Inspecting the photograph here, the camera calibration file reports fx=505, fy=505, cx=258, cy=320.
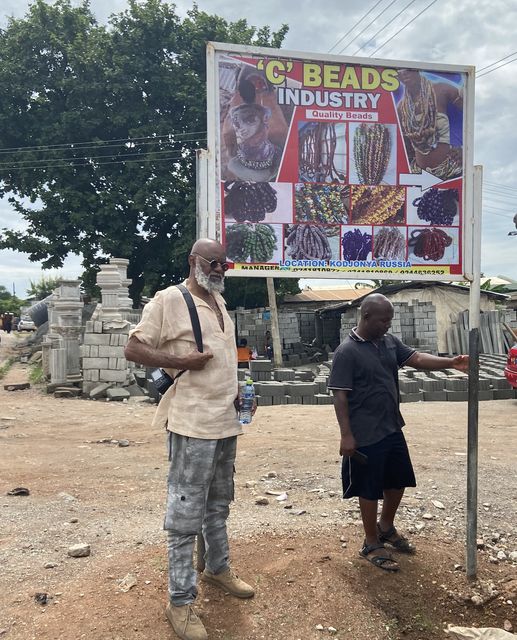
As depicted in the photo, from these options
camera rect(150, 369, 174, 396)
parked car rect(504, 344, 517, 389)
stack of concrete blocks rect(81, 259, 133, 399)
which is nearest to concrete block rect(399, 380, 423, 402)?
parked car rect(504, 344, 517, 389)

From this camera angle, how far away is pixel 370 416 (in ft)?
9.55

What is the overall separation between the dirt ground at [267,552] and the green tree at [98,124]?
17.0 meters

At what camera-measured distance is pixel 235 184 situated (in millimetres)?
Answer: 2971

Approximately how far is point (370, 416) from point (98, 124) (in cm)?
2158

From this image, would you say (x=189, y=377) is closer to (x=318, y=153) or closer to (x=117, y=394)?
(x=318, y=153)

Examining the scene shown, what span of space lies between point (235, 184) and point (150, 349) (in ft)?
3.86

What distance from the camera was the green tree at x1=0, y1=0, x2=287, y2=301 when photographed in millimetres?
20984

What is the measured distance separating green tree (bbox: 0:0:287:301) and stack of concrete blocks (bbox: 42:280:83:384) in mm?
9346

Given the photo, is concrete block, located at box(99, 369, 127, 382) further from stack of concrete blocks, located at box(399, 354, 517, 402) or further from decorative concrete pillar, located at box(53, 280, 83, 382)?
stack of concrete blocks, located at box(399, 354, 517, 402)

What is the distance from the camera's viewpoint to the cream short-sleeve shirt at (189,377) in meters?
2.39

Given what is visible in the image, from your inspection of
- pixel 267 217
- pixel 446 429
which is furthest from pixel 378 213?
pixel 446 429

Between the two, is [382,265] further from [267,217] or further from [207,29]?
[207,29]

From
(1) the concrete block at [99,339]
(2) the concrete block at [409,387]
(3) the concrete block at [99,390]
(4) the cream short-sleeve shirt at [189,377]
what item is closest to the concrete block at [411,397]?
(2) the concrete block at [409,387]

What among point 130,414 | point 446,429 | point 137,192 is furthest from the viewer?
point 137,192
